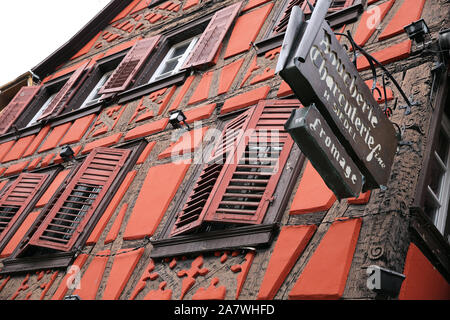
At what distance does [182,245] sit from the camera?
13.9ft

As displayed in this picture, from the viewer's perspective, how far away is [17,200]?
263 inches

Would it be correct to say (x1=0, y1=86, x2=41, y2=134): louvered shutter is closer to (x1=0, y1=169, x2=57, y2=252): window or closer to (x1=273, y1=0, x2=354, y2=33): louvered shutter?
(x1=0, y1=169, x2=57, y2=252): window

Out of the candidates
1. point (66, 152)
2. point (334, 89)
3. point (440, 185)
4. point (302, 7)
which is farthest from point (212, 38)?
point (334, 89)

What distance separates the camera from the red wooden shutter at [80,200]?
17.7 ft

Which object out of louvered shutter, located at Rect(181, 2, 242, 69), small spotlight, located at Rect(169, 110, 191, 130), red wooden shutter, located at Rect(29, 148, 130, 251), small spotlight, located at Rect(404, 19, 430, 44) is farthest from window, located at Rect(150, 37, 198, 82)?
small spotlight, located at Rect(404, 19, 430, 44)

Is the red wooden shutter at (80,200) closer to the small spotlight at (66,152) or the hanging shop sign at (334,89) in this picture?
the small spotlight at (66,152)

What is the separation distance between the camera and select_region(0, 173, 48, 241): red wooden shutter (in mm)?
6465

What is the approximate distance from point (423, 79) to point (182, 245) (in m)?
2.48

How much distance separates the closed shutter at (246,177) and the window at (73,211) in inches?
56.7

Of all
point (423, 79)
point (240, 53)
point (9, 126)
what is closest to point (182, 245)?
point (423, 79)

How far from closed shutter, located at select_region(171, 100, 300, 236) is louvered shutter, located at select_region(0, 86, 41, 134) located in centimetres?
632

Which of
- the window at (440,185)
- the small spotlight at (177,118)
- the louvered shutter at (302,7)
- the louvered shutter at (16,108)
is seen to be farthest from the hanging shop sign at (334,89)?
the louvered shutter at (16,108)

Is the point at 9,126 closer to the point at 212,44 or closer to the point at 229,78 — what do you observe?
the point at 212,44

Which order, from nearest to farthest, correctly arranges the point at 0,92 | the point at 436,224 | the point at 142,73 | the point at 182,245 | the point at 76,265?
1. the point at 436,224
2. the point at 182,245
3. the point at 76,265
4. the point at 142,73
5. the point at 0,92
